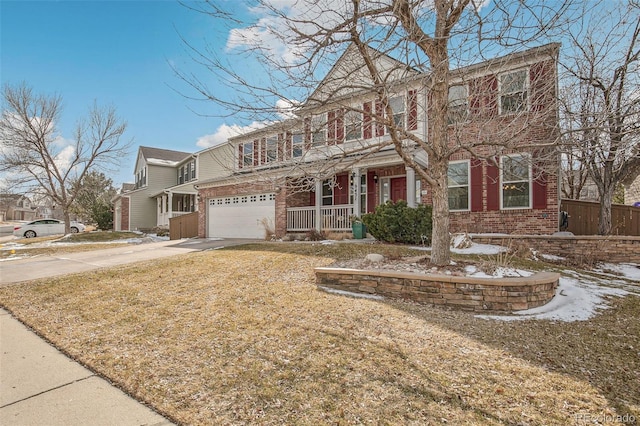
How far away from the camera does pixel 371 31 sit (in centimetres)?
492

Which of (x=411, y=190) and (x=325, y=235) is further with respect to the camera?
(x=325, y=235)

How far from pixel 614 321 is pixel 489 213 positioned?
21.6 ft

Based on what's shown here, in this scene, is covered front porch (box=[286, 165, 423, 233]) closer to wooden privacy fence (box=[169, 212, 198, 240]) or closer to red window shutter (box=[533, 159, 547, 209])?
red window shutter (box=[533, 159, 547, 209])

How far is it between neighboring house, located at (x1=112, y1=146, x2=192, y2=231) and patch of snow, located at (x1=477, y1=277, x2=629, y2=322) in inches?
1016

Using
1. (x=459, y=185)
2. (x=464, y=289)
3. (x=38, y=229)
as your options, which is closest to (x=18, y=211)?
(x=38, y=229)

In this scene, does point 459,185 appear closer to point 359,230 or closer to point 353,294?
point 359,230

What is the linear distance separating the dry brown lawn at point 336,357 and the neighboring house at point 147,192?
76.6 feet

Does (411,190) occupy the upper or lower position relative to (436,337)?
upper

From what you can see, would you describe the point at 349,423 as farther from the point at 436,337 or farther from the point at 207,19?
the point at 207,19

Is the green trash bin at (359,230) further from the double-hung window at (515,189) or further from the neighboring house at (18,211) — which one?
the neighboring house at (18,211)

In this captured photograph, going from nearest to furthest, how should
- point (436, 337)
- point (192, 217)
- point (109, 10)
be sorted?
point (436, 337), point (109, 10), point (192, 217)

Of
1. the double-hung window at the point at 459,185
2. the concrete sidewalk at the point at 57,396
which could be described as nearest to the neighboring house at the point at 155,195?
the double-hung window at the point at 459,185

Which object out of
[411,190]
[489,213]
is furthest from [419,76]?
[489,213]

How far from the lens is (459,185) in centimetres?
1093
